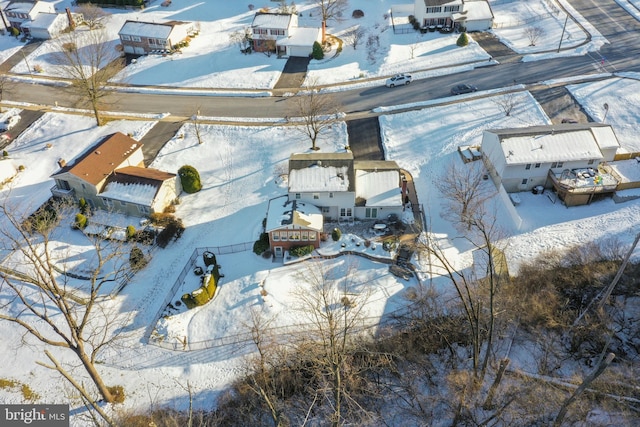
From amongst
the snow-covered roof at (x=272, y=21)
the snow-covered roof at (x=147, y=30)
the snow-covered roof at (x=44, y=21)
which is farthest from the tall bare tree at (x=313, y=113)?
the snow-covered roof at (x=44, y=21)

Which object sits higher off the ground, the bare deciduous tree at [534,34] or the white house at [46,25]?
the white house at [46,25]

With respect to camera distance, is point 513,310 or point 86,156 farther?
point 86,156

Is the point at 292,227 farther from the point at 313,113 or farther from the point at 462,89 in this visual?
the point at 462,89

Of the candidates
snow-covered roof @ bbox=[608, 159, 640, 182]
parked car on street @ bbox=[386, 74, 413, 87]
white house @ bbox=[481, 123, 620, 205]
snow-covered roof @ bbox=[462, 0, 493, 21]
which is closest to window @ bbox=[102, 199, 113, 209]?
parked car on street @ bbox=[386, 74, 413, 87]

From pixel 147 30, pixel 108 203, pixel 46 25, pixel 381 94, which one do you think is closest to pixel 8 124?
pixel 108 203

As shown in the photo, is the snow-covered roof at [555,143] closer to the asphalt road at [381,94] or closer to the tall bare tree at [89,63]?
the asphalt road at [381,94]

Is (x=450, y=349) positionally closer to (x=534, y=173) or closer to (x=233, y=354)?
(x=233, y=354)

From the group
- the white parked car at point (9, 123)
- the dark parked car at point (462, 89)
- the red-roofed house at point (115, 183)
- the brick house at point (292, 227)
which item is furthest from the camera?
the white parked car at point (9, 123)

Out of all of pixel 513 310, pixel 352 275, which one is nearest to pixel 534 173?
pixel 513 310
